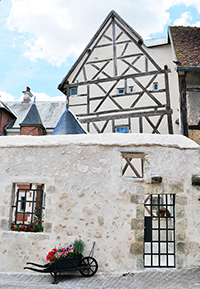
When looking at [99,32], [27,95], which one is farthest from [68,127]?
[27,95]

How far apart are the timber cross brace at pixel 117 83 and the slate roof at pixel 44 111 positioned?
2.77m

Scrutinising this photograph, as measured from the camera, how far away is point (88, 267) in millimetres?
4270

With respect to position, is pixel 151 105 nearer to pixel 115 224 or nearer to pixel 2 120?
pixel 115 224

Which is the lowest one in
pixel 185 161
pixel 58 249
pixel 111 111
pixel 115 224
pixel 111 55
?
pixel 58 249

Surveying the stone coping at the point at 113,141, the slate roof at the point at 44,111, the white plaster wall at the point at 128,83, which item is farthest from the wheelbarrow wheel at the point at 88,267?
the slate roof at the point at 44,111

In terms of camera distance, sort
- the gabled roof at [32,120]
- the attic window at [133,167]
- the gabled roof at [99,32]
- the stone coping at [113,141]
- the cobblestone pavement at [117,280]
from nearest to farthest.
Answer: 1. the cobblestone pavement at [117,280]
2. the stone coping at [113,141]
3. the attic window at [133,167]
4. the gabled roof at [99,32]
5. the gabled roof at [32,120]

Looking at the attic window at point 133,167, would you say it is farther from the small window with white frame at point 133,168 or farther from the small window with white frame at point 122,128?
the small window with white frame at point 122,128

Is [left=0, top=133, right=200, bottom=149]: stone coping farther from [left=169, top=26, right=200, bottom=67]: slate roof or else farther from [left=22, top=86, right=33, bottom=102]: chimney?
[left=22, top=86, right=33, bottom=102]: chimney

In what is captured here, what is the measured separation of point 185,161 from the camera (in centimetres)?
487

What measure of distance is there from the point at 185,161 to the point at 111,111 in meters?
4.71

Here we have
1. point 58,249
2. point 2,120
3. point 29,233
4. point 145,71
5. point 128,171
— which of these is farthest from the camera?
point 2,120

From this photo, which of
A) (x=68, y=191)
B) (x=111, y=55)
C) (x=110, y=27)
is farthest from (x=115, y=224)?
(x=110, y=27)

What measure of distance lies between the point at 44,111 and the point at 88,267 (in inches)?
408

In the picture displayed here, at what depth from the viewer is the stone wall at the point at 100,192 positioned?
15.0 ft
